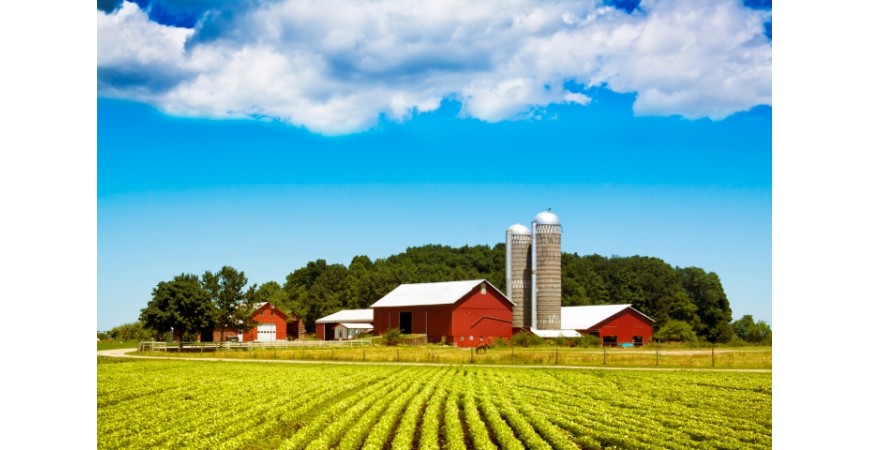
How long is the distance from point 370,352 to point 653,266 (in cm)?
5950

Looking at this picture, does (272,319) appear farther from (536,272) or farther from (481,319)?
(536,272)

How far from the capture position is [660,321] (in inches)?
3019

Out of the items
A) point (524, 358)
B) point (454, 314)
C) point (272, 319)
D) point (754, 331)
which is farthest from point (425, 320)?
point (754, 331)

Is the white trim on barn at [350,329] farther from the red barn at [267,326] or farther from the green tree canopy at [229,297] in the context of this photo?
the green tree canopy at [229,297]

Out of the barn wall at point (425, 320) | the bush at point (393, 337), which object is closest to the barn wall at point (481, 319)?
the barn wall at point (425, 320)

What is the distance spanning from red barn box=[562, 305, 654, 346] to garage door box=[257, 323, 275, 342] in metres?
24.4

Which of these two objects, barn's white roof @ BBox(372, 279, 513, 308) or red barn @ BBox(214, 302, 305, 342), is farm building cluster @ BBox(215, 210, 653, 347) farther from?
red barn @ BBox(214, 302, 305, 342)

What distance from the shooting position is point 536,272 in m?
58.5

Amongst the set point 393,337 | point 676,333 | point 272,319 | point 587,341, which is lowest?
point 676,333

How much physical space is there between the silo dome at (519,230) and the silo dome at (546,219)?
1.06 meters

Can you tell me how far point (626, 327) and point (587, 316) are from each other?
3.06 metres

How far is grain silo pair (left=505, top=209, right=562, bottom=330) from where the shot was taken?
57906mm

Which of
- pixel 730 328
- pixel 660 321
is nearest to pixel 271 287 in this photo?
pixel 660 321
